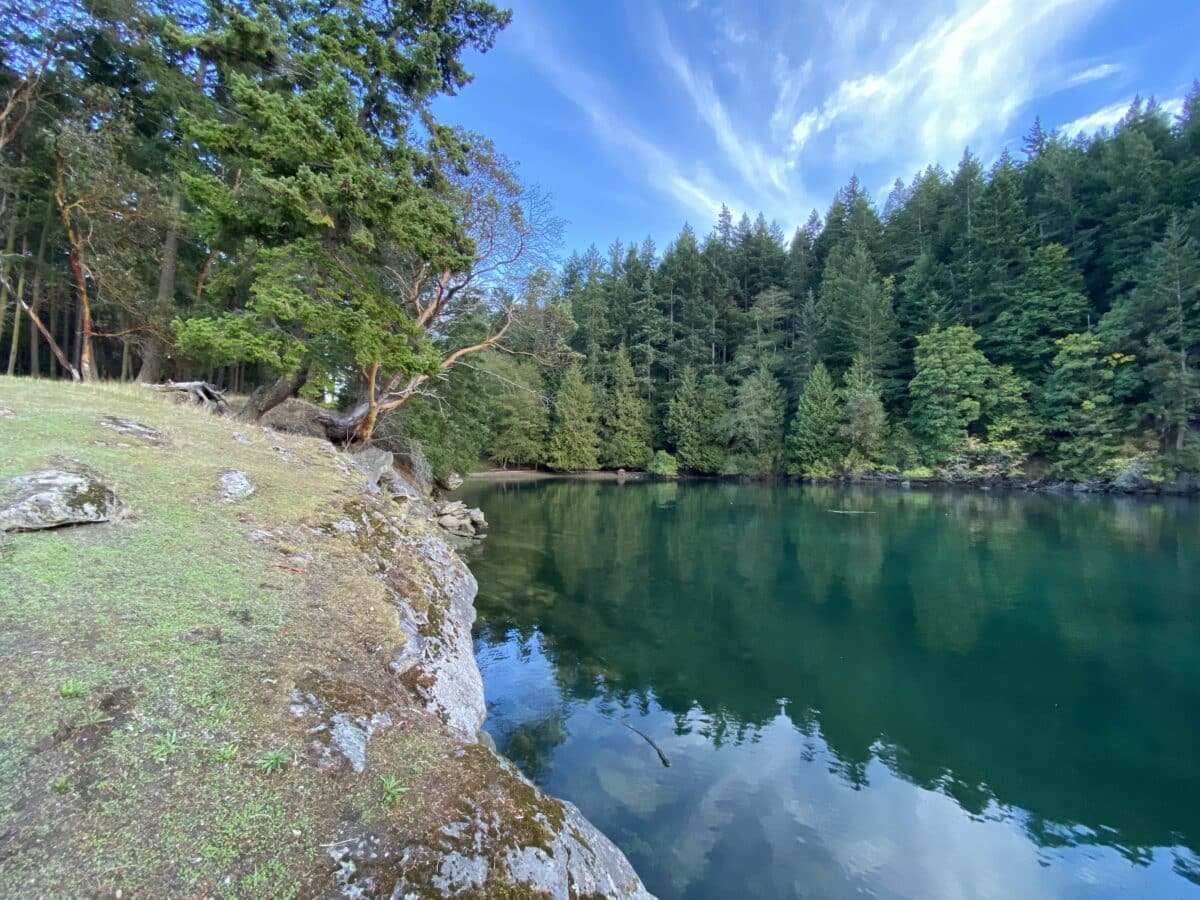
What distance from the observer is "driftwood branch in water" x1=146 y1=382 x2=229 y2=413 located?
1026 centimetres

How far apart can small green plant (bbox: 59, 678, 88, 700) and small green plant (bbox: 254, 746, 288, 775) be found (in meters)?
0.88

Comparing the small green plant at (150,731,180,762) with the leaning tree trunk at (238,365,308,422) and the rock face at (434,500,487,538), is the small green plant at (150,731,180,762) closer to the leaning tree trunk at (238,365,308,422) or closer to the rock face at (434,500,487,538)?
the leaning tree trunk at (238,365,308,422)

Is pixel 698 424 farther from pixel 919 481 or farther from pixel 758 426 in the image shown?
pixel 919 481

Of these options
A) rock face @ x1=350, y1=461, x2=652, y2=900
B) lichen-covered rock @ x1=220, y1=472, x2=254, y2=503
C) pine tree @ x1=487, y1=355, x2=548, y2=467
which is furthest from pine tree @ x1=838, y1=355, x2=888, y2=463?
lichen-covered rock @ x1=220, y1=472, x2=254, y2=503

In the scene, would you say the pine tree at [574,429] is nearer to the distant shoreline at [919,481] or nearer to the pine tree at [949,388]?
the distant shoreline at [919,481]

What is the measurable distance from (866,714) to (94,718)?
7.34 m

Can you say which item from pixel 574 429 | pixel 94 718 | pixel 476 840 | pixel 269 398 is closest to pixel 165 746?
pixel 94 718

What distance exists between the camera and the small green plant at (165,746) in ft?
7.07

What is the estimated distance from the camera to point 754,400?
39250 millimetres

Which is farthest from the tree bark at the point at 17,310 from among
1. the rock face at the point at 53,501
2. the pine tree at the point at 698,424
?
the pine tree at the point at 698,424

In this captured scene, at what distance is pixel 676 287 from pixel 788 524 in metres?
33.6

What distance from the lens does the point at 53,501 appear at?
12.2 ft

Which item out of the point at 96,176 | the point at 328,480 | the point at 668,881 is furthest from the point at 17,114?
the point at 668,881

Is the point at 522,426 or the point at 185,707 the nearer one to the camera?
the point at 185,707
